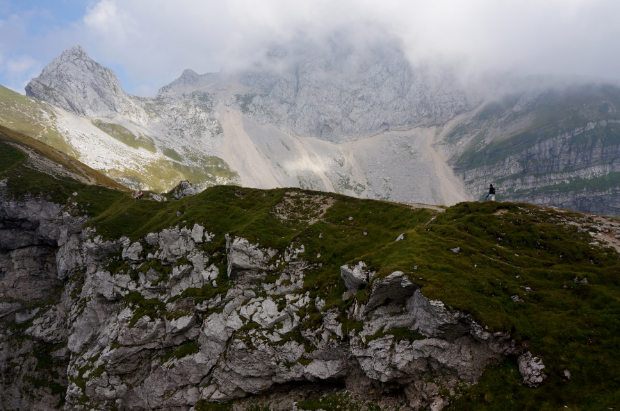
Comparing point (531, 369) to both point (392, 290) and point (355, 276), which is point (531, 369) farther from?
point (355, 276)

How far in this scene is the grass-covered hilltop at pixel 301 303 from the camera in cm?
1936

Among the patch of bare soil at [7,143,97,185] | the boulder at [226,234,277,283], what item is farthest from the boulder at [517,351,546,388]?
the patch of bare soil at [7,143,97,185]

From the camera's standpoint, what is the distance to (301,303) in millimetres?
32188

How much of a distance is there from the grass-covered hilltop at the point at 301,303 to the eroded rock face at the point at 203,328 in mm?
189

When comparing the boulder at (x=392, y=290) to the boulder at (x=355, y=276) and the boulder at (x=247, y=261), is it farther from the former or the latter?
the boulder at (x=247, y=261)

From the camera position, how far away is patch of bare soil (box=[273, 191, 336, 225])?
150 feet

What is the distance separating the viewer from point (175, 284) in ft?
135

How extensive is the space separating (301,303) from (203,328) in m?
14.0

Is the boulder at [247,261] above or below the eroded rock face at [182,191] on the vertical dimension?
below

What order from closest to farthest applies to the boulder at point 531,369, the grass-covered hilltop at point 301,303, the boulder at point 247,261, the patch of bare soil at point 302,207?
1. the boulder at point 531,369
2. the grass-covered hilltop at point 301,303
3. the boulder at point 247,261
4. the patch of bare soil at point 302,207

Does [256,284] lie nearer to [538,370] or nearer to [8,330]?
[538,370]

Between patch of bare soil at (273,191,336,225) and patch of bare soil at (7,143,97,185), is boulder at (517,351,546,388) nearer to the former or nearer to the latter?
patch of bare soil at (273,191,336,225)

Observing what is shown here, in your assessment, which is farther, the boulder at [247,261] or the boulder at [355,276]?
the boulder at [247,261]

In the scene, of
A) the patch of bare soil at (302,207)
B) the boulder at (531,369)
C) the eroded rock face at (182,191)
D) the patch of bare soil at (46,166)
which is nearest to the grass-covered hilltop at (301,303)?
the boulder at (531,369)
